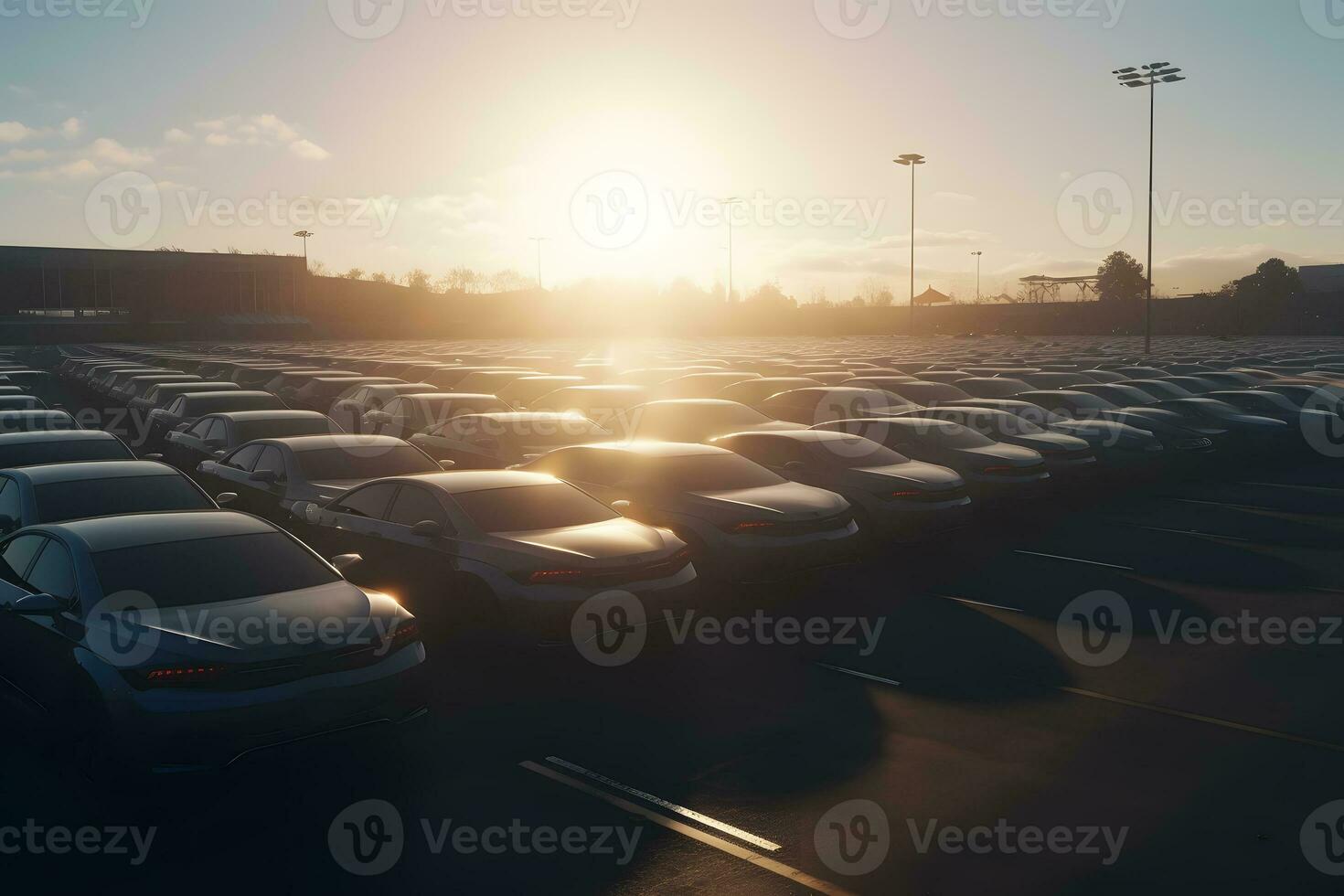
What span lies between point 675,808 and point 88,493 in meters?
6.24

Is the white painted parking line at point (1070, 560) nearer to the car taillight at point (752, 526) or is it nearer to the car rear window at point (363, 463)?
the car taillight at point (752, 526)

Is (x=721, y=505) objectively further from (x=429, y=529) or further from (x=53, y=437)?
(x=53, y=437)

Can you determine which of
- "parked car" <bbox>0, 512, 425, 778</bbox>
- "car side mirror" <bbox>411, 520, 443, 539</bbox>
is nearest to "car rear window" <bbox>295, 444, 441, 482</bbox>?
"car side mirror" <bbox>411, 520, 443, 539</bbox>

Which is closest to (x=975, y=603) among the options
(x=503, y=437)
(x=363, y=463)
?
(x=363, y=463)

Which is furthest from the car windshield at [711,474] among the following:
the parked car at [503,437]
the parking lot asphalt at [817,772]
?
the parked car at [503,437]

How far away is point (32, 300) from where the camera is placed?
86.1m

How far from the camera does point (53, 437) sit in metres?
11.7

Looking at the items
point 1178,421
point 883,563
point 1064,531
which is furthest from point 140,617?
point 1178,421

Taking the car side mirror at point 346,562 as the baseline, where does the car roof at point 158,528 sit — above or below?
above

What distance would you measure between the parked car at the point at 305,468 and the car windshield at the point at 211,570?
11.5ft

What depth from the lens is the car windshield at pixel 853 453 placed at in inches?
460

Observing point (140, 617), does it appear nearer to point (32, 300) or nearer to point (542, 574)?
point (542, 574)

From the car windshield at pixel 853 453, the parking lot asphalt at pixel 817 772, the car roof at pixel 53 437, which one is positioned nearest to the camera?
the parking lot asphalt at pixel 817 772

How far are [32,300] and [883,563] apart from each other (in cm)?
9423
